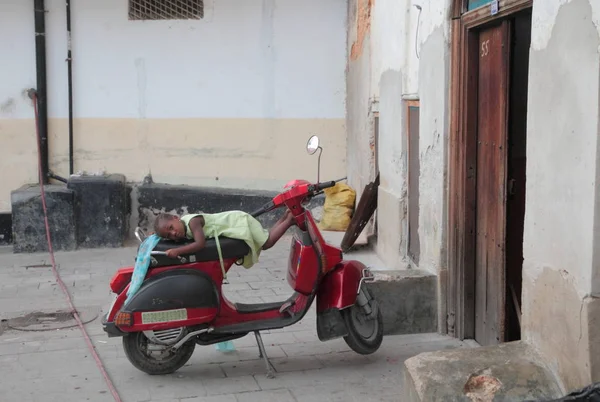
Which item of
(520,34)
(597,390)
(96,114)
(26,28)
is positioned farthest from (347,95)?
(597,390)

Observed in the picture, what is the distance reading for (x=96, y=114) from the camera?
1084 centimetres

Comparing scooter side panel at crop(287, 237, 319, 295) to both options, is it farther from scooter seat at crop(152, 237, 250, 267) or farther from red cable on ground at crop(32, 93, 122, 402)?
red cable on ground at crop(32, 93, 122, 402)

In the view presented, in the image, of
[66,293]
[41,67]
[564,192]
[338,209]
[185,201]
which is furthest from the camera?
[185,201]

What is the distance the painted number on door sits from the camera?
5520 millimetres

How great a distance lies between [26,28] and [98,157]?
1948 mm

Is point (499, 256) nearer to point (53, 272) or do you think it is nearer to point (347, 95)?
point (53, 272)

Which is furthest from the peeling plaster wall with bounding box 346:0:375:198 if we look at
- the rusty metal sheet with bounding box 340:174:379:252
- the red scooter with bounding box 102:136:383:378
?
the red scooter with bounding box 102:136:383:378

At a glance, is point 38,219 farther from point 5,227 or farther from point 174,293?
point 174,293

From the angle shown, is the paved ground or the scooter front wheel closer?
the paved ground

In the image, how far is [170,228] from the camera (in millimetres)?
5051

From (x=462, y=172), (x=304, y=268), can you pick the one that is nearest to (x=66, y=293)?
(x=304, y=268)

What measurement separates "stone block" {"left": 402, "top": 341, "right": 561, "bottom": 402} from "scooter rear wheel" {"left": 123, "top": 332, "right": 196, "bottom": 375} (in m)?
1.66

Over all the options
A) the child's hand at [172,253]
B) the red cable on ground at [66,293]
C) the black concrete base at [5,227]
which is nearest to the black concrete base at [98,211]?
the red cable on ground at [66,293]

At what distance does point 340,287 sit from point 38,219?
5938mm
